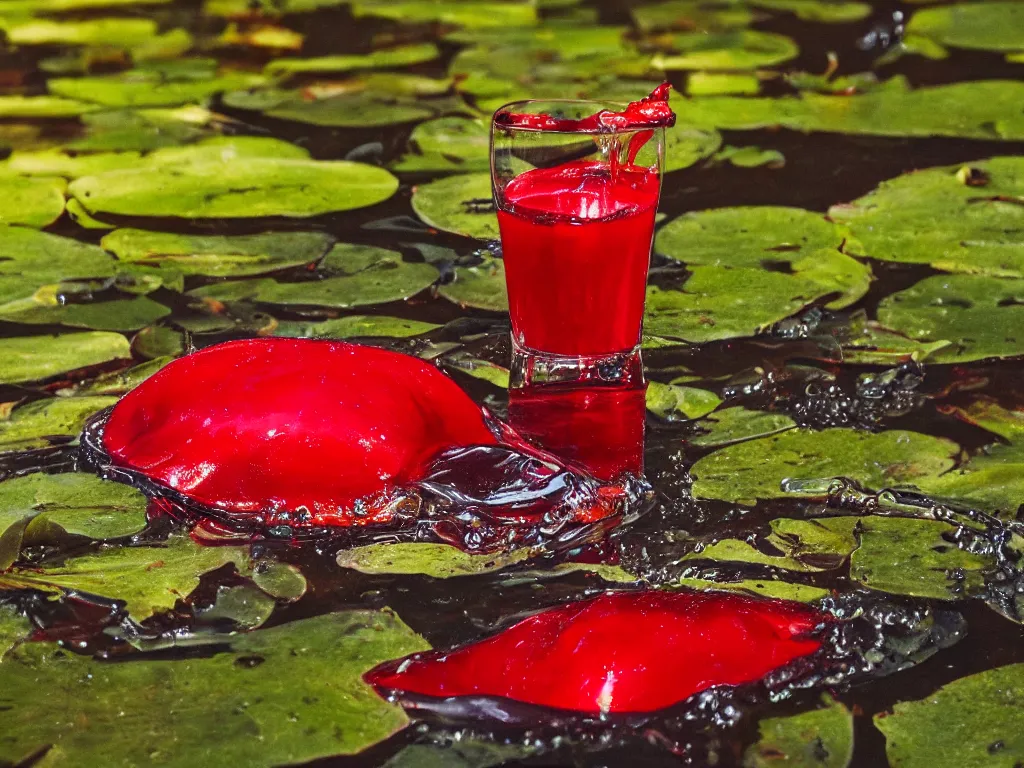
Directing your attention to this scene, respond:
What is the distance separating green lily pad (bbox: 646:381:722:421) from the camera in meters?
0.90

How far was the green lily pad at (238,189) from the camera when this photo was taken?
128cm

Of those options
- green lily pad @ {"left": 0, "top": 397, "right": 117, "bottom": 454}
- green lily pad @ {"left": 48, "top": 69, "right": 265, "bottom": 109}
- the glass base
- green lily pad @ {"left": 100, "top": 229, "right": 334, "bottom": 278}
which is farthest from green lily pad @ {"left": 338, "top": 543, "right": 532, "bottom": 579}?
green lily pad @ {"left": 48, "top": 69, "right": 265, "bottom": 109}

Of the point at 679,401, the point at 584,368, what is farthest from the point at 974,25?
the point at 584,368

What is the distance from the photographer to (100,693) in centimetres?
62

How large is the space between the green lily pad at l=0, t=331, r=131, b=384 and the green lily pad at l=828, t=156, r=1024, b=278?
63 centimetres

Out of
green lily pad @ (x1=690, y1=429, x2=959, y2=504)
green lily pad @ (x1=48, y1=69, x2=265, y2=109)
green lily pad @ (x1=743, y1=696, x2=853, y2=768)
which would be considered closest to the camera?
green lily pad @ (x1=743, y1=696, x2=853, y2=768)

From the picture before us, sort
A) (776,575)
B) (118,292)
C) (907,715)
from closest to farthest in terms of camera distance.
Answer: (907,715) < (776,575) < (118,292)

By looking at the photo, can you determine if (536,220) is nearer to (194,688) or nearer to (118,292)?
(194,688)

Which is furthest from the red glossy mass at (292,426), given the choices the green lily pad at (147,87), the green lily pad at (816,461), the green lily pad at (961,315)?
the green lily pad at (147,87)

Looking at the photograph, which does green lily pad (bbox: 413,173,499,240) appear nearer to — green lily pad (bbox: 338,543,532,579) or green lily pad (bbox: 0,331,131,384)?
green lily pad (bbox: 0,331,131,384)

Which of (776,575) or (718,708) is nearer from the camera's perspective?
(718,708)

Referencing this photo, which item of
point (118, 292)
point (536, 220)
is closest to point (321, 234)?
point (118, 292)

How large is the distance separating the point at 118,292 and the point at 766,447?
0.56 m

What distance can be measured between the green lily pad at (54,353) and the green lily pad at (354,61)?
2.74 feet
